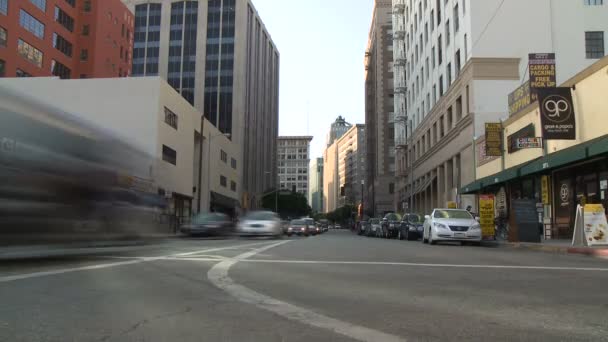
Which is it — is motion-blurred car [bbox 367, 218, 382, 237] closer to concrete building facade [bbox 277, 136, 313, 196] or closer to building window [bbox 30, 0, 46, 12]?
building window [bbox 30, 0, 46, 12]

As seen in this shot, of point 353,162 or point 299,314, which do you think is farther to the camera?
point 353,162

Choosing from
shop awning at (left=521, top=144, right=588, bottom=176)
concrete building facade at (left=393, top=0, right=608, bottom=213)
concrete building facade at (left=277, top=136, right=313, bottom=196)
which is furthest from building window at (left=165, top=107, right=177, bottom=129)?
concrete building facade at (left=277, top=136, right=313, bottom=196)

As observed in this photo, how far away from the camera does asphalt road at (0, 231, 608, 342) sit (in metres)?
4.70

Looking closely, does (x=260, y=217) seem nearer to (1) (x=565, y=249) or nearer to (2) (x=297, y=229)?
(2) (x=297, y=229)

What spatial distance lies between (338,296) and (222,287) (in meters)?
1.66

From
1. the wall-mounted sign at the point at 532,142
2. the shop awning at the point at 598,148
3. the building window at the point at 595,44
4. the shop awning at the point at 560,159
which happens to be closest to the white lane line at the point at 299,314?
the shop awning at the point at 598,148

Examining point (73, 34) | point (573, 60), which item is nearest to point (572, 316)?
point (573, 60)

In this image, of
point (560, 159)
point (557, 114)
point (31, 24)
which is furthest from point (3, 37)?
point (560, 159)

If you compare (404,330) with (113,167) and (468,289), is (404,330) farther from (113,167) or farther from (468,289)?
(113,167)

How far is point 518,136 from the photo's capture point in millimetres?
27688

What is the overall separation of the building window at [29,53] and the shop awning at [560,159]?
4797 cm

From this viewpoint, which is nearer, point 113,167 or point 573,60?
point 113,167

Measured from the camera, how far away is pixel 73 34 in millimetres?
63906

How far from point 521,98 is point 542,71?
1993 millimetres
